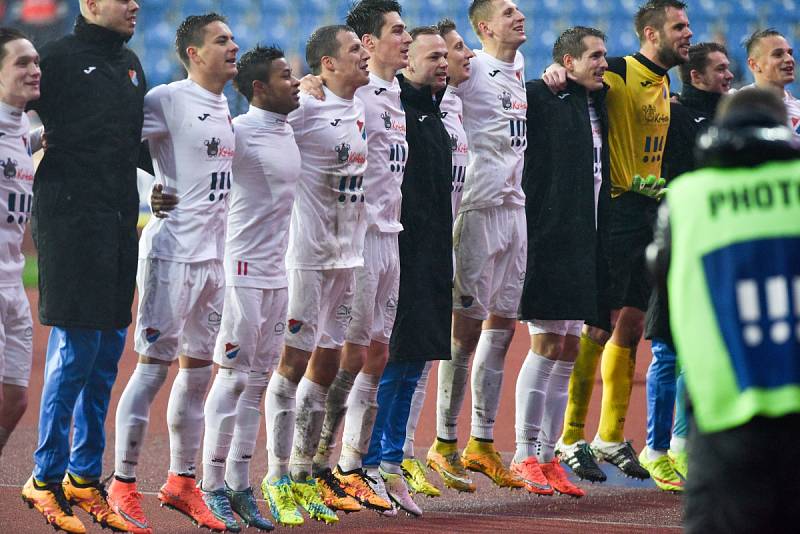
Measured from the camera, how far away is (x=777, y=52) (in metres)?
8.93

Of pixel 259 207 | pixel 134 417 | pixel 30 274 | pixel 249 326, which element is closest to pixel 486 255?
pixel 259 207

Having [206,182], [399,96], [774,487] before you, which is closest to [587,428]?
[399,96]

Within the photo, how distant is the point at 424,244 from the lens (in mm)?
7227

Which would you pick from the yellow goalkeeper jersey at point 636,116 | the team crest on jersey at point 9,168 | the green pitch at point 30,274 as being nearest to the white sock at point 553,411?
the yellow goalkeeper jersey at point 636,116

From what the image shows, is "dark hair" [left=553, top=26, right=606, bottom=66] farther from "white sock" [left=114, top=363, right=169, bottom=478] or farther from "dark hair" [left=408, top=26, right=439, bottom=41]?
"white sock" [left=114, top=363, right=169, bottom=478]

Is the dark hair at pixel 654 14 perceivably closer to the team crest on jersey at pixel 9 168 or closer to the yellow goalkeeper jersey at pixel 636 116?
the yellow goalkeeper jersey at pixel 636 116

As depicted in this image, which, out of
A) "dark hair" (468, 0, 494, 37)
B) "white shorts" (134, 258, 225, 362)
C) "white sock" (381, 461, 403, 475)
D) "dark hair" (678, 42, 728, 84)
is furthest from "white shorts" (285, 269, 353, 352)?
"dark hair" (678, 42, 728, 84)

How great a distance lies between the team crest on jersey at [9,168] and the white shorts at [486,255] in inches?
107

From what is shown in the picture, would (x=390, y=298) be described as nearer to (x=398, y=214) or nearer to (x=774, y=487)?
(x=398, y=214)

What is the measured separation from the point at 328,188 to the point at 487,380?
1668mm

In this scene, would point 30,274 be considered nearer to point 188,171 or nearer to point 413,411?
point 413,411

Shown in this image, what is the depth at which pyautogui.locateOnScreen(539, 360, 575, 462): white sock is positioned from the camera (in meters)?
7.83

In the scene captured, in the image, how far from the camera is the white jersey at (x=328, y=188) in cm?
674

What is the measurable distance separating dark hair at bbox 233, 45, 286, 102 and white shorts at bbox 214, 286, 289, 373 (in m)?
0.97
